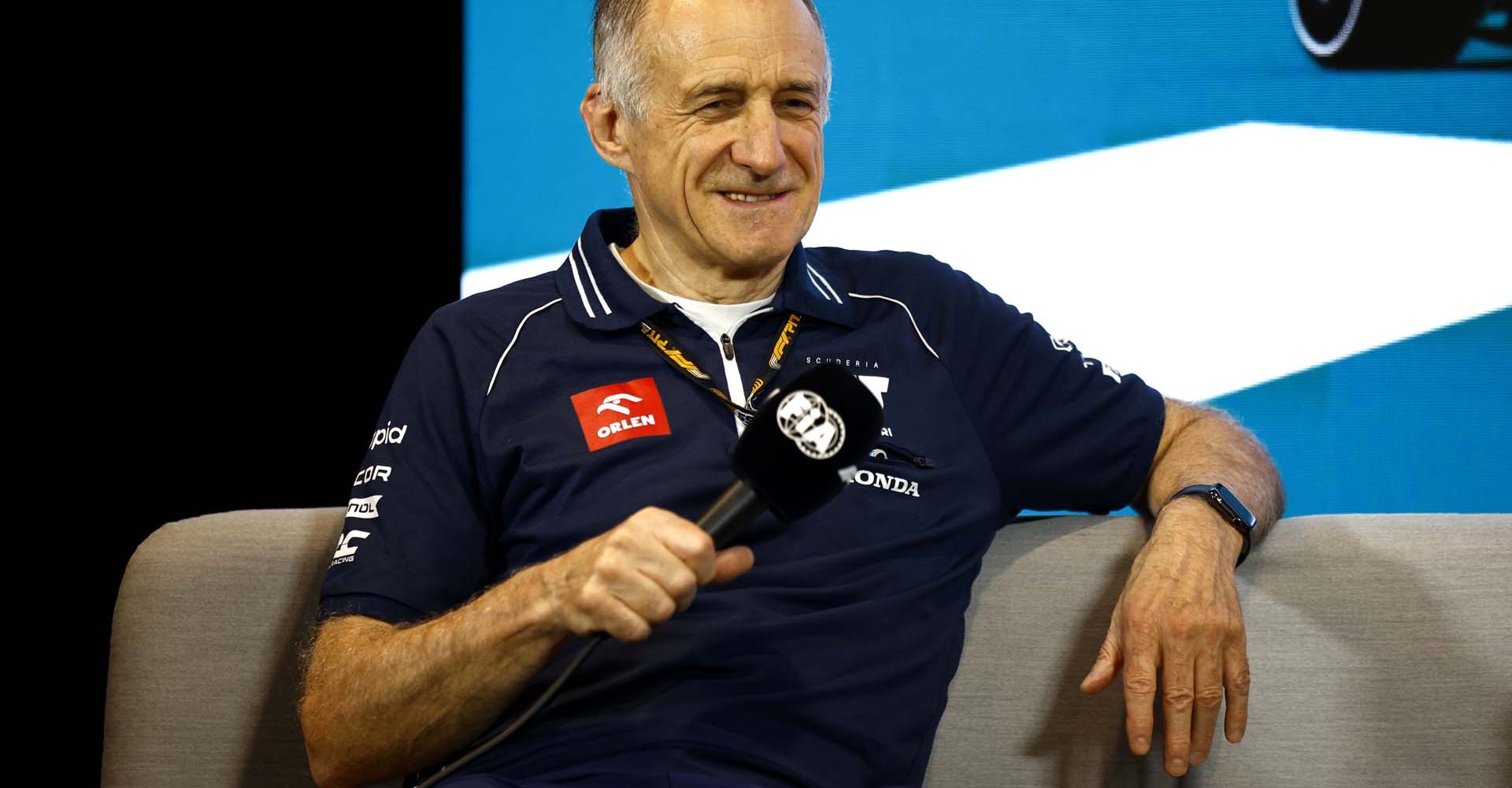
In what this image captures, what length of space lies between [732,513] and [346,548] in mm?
630

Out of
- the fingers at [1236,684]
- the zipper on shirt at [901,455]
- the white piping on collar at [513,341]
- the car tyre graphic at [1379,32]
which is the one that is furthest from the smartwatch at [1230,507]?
the car tyre graphic at [1379,32]

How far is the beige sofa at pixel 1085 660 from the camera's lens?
1698 mm

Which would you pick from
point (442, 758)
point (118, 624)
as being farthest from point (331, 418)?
point (442, 758)

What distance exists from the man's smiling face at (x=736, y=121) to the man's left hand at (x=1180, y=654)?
63 centimetres

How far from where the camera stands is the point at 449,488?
1602 millimetres

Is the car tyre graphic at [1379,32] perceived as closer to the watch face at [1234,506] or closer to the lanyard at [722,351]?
the watch face at [1234,506]

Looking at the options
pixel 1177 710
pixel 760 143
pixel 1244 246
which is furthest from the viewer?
pixel 1244 246

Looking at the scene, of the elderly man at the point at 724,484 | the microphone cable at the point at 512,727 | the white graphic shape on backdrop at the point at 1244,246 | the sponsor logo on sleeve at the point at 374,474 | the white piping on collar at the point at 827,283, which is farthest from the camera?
the white graphic shape on backdrop at the point at 1244,246

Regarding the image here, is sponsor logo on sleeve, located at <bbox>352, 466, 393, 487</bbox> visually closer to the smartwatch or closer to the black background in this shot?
the smartwatch

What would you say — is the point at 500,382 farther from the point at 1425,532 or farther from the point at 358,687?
the point at 1425,532

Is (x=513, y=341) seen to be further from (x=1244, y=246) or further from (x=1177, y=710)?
(x=1244, y=246)

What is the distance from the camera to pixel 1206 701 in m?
1.50

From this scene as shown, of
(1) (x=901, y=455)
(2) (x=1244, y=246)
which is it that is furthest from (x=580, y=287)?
(2) (x=1244, y=246)

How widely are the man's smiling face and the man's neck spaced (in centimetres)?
3
